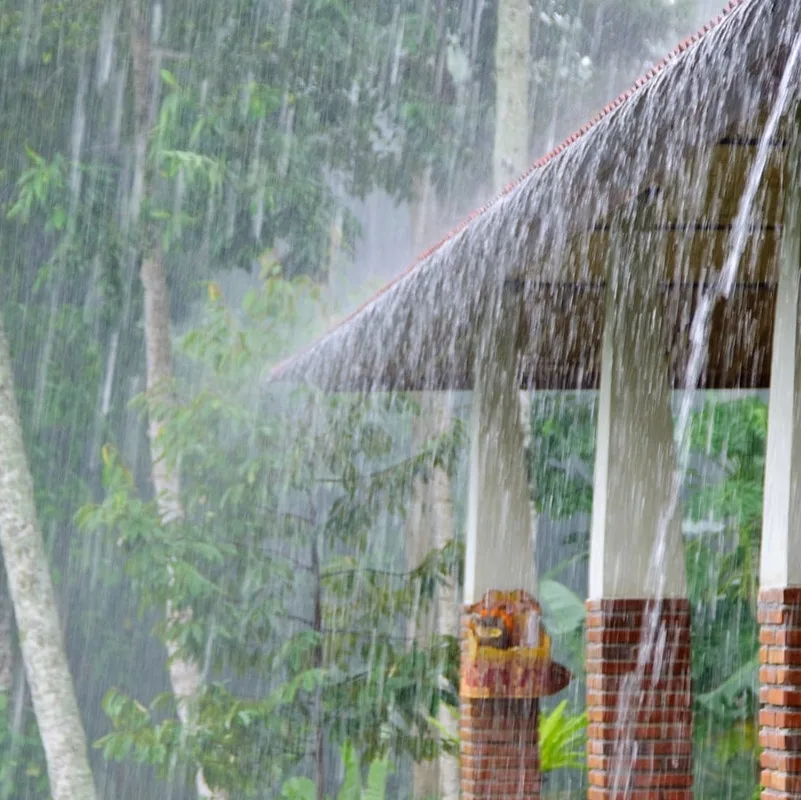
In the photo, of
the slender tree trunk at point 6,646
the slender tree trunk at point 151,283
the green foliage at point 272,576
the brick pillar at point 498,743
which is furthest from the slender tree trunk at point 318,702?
the slender tree trunk at point 6,646

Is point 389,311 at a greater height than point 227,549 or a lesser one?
greater

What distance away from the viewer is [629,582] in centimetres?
709

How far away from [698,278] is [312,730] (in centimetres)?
526

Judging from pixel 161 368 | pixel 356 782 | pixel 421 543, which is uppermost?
pixel 161 368

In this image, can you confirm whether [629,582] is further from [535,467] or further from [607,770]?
[535,467]

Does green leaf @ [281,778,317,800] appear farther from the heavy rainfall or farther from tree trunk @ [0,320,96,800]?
tree trunk @ [0,320,96,800]

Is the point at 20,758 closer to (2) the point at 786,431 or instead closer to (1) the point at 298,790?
(1) the point at 298,790

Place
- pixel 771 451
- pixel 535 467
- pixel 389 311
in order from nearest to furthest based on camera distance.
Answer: pixel 771 451 → pixel 389 311 → pixel 535 467

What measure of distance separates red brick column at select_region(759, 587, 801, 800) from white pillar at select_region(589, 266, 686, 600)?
5.71 ft

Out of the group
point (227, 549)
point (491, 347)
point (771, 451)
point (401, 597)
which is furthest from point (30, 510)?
point (771, 451)

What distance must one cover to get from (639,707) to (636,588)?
0.48m

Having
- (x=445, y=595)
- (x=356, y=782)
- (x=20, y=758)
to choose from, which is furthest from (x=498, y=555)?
(x=20, y=758)

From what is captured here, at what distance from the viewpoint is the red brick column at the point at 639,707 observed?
6.94 meters

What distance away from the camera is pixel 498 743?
342 inches
